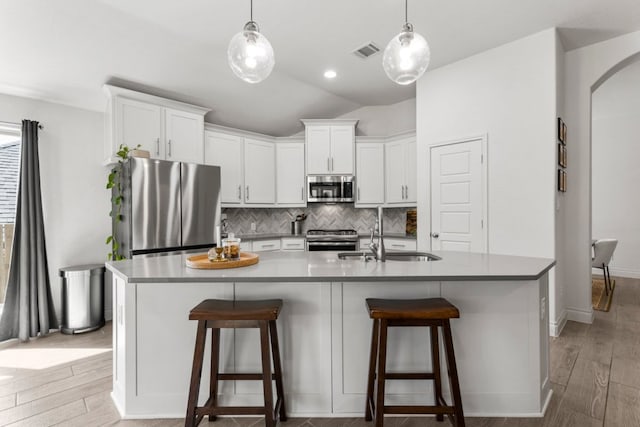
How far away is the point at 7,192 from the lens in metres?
3.39

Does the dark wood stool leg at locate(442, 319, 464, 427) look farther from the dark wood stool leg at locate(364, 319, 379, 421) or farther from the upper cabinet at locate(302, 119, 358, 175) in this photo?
the upper cabinet at locate(302, 119, 358, 175)

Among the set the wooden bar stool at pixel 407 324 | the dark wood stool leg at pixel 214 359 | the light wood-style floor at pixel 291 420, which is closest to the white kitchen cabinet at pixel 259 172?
the light wood-style floor at pixel 291 420

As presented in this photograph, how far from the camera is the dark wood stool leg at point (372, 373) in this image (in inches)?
69.2

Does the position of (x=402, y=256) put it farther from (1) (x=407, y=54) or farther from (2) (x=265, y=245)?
(2) (x=265, y=245)

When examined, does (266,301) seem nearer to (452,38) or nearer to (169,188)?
(169,188)

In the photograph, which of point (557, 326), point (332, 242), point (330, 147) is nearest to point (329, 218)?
point (332, 242)

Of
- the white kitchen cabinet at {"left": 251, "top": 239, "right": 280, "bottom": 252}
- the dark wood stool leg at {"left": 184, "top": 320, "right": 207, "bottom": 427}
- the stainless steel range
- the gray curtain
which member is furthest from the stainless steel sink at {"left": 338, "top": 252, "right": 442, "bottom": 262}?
the gray curtain

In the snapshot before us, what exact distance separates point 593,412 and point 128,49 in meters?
4.59

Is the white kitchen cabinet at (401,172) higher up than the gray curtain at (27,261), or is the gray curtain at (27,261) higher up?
the white kitchen cabinet at (401,172)

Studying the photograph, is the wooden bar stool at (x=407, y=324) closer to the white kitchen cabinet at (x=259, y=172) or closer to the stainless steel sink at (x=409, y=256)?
the stainless steel sink at (x=409, y=256)

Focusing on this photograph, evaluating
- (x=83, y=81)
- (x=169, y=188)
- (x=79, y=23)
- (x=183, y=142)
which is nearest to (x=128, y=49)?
(x=79, y=23)

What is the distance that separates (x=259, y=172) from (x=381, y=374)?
3.73 m

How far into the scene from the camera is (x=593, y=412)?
6.39 feet

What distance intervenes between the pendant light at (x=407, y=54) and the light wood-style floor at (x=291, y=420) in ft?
6.75
